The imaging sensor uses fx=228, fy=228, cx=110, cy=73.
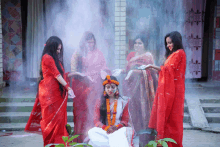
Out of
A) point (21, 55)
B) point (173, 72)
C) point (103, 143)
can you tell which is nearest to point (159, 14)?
point (173, 72)

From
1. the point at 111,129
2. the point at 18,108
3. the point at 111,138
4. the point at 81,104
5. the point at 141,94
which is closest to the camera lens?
the point at 111,138

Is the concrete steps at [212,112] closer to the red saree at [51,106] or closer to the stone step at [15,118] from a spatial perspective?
the stone step at [15,118]

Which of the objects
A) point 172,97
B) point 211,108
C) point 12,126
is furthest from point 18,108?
point 211,108

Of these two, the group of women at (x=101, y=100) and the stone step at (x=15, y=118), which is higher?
the group of women at (x=101, y=100)

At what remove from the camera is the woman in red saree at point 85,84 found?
3221 millimetres

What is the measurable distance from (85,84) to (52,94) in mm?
545

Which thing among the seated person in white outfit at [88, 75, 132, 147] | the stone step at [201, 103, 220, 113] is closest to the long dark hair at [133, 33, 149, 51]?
the seated person in white outfit at [88, 75, 132, 147]

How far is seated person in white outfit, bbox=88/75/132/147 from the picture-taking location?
8.53 feet

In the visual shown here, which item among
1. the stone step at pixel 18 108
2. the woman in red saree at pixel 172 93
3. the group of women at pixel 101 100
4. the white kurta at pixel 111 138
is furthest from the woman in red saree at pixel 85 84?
the stone step at pixel 18 108

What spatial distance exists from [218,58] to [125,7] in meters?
4.30

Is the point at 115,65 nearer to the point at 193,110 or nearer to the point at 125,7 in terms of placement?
the point at 125,7

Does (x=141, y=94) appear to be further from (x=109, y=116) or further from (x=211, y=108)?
(x=211, y=108)

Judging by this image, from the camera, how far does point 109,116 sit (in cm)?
283

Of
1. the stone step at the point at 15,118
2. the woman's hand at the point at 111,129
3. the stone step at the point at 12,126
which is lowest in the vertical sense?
the stone step at the point at 12,126
